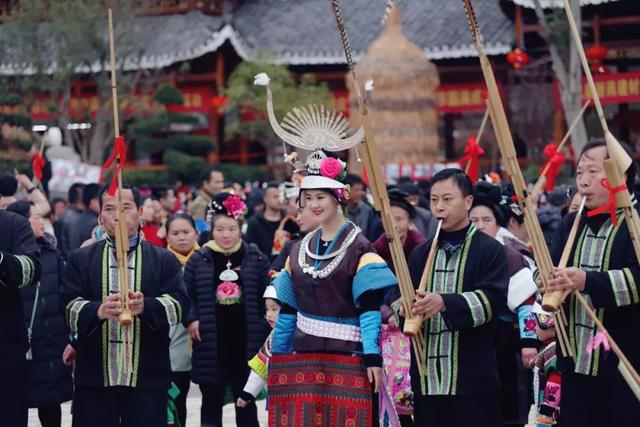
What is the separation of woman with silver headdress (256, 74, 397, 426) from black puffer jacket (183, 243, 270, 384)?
6.56 feet

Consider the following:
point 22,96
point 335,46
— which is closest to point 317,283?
point 22,96

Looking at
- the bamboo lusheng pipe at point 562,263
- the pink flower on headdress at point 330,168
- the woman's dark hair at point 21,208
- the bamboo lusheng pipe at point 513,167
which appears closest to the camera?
the bamboo lusheng pipe at point 562,263

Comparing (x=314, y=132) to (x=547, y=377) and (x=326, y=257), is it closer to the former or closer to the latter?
(x=326, y=257)

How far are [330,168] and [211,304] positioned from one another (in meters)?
2.35

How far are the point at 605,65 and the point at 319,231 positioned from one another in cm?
2122

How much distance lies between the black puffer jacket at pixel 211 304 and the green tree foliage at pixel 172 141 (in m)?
16.7

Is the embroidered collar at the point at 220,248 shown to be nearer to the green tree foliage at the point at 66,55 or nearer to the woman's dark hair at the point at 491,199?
the woman's dark hair at the point at 491,199

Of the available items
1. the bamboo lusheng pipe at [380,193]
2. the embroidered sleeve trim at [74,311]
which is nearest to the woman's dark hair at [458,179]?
the bamboo lusheng pipe at [380,193]

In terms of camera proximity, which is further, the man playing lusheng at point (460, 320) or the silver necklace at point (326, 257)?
the silver necklace at point (326, 257)

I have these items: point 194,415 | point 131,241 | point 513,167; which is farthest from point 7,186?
point 513,167

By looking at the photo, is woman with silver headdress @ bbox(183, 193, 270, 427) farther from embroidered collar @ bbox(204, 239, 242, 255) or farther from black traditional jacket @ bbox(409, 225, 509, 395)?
black traditional jacket @ bbox(409, 225, 509, 395)

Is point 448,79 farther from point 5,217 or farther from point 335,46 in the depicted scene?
point 5,217

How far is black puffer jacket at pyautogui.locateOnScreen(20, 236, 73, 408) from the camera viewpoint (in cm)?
821

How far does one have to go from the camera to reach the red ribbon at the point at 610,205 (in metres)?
5.57
